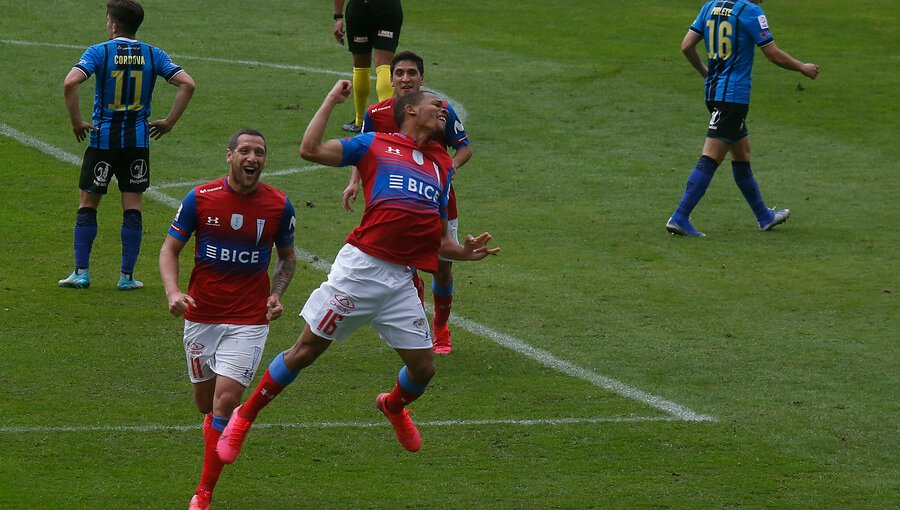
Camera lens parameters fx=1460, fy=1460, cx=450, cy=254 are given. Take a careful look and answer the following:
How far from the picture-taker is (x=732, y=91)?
1394 centimetres

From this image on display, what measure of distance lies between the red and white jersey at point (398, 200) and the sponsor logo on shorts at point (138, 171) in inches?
161

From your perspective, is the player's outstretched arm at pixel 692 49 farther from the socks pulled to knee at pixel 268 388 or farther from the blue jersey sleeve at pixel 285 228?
the socks pulled to knee at pixel 268 388

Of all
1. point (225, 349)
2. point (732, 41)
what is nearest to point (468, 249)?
point (225, 349)

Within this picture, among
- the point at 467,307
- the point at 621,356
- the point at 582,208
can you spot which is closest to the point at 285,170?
the point at 582,208

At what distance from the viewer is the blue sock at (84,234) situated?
1152 cm

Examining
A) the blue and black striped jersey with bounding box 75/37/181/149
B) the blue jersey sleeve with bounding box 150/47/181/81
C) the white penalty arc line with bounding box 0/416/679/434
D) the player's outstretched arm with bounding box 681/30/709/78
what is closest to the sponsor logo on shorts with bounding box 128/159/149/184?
the blue and black striped jersey with bounding box 75/37/181/149

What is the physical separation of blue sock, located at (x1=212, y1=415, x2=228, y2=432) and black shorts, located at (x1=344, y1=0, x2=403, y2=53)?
8.62 metres

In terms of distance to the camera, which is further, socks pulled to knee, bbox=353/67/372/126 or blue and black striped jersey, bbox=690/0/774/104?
socks pulled to knee, bbox=353/67/372/126

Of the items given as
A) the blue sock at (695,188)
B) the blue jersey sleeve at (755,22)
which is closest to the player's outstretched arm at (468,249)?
the blue sock at (695,188)

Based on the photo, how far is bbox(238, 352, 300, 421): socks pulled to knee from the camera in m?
7.57

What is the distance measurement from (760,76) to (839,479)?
1391cm

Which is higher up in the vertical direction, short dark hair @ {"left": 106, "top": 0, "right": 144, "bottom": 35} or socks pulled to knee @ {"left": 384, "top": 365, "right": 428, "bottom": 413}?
short dark hair @ {"left": 106, "top": 0, "right": 144, "bottom": 35}

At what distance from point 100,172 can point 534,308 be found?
11.8ft

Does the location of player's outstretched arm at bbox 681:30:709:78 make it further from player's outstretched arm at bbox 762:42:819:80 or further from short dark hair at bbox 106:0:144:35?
Answer: short dark hair at bbox 106:0:144:35
